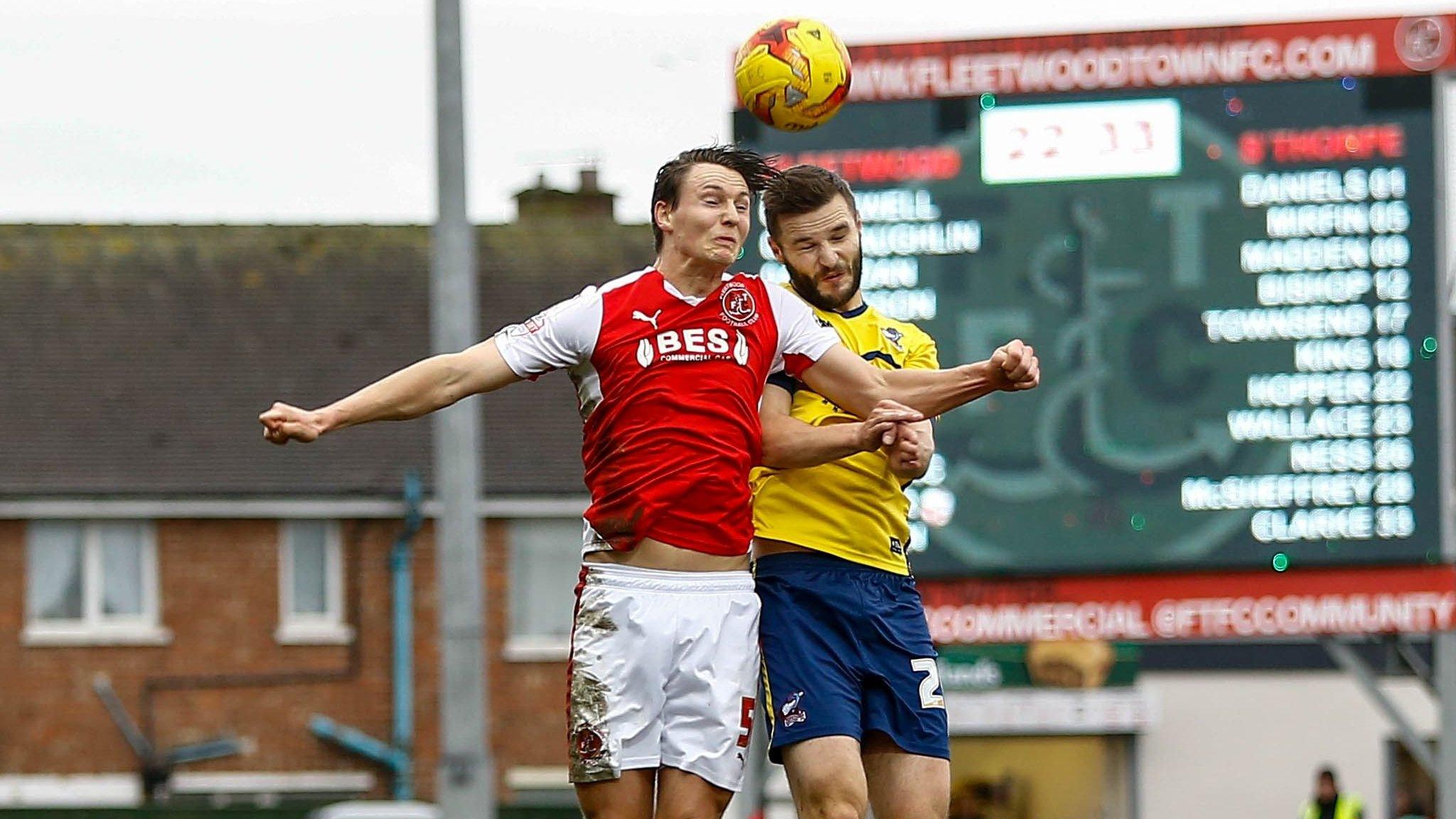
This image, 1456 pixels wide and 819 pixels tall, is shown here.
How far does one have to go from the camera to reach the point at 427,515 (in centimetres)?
2809

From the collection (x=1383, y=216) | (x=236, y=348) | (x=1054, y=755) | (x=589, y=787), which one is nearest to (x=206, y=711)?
(x=236, y=348)

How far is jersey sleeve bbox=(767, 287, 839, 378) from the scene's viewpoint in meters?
6.14

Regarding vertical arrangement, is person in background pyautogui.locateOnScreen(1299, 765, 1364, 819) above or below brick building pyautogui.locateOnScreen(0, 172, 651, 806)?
below

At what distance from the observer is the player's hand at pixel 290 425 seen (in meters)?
5.45

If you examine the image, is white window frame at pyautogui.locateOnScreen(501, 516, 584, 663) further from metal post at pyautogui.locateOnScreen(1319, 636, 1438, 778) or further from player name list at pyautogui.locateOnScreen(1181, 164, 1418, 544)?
player name list at pyautogui.locateOnScreen(1181, 164, 1418, 544)

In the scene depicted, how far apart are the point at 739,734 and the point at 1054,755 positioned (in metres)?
23.3

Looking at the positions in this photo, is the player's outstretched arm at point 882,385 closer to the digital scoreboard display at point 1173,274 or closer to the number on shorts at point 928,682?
the number on shorts at point 928,682

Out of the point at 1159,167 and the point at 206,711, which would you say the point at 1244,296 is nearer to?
the point at 1159,167

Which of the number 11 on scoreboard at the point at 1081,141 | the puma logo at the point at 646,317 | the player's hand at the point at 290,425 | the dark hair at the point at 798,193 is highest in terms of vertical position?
the number 11 on scoreboard at the point at 1081,141

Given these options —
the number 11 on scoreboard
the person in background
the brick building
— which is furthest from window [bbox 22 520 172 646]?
the number 11 on scoreboard

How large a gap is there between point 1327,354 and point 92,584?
18348mm

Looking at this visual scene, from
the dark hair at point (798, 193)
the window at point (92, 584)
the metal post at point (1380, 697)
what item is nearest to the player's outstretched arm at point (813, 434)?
the dark hair at point (798, 193)

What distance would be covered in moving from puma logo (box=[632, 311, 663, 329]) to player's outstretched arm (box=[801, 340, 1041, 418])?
47 cm

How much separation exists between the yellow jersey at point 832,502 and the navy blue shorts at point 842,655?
0.05m
